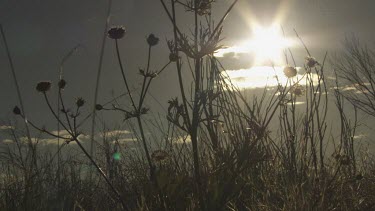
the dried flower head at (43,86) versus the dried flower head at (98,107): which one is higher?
the dried flower head at (43,86)

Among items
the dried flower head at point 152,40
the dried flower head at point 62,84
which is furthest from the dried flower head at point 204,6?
the dried flower head at point 62,84

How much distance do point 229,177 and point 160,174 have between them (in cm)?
43

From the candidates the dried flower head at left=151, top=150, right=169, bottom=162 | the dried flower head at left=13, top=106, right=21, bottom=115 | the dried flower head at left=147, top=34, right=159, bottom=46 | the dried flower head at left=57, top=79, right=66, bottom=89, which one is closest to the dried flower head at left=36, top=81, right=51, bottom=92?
the dried flower head at left=57, top=79, right=66, bottom=89

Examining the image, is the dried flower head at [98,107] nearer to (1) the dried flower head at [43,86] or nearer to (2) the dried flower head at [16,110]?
(1) the dried flower head at [43,86]

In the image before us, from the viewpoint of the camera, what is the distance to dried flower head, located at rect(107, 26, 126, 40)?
3.14 m

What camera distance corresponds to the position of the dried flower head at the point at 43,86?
122 inches

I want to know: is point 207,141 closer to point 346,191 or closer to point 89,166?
point 346,191

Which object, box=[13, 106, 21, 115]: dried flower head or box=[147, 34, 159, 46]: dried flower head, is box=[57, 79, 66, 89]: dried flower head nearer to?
box=[13, 106, 21, 115]: dried flower head

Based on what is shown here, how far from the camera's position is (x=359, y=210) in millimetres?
2939

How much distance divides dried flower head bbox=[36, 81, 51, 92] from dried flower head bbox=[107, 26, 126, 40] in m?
0.53

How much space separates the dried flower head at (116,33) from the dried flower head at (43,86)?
1.74 feet

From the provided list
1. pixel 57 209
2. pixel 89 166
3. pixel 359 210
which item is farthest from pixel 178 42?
pixel 89 166

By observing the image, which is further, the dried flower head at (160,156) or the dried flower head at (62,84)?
the dried flower head at (160,156)

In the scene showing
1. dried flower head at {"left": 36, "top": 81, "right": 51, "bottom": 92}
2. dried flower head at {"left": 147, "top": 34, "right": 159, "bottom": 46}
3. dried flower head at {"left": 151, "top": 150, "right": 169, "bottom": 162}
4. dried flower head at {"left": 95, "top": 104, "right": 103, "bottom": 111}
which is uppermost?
dried flower head at {"left": 147, "top": 34, "right": 159, "bottom": 46}
